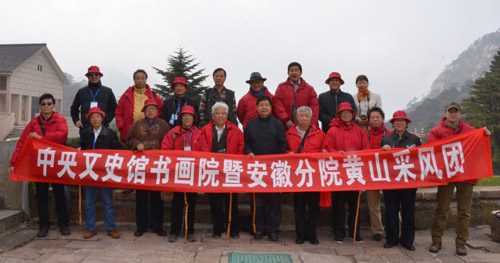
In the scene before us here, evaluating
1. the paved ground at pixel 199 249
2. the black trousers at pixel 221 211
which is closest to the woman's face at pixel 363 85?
the paved ground at pixel 199 249

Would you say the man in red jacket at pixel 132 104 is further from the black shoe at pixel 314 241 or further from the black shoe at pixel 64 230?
the black shoe at pixel 314 241

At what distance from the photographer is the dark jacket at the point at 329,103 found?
5.60 m

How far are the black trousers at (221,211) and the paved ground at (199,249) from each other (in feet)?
0.61

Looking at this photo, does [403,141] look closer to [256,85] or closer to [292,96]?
[292,96]

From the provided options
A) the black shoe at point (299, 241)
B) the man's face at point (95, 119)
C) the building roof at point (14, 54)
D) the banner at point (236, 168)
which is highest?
the building roof at point (14, 54)

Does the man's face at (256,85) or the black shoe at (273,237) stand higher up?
the man's face at (256,85)

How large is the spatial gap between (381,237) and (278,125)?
2260mm

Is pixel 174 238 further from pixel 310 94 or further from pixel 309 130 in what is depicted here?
pixel 310 94

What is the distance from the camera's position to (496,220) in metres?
4.97

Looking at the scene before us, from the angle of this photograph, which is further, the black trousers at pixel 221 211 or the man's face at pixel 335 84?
the man's face at pixel 335 84

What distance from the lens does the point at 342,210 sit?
487cm

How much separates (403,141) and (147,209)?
3.85 meters

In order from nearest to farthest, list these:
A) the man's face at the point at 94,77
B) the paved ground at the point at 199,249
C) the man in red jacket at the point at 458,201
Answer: the paved ground at the point at 199,249 → the man in red jacket at the point at 458,201 → the man's face at the point at 94,77

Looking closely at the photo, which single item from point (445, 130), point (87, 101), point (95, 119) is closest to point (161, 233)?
Result: point (95, 119)
